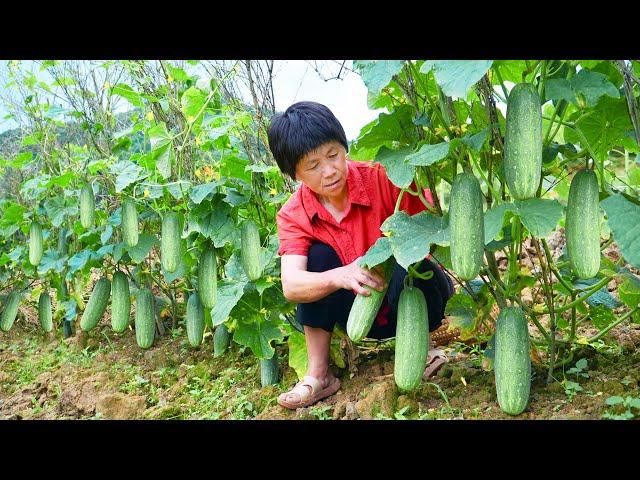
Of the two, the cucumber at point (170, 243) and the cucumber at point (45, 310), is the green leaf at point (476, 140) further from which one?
the cucumber at point (45, 310)

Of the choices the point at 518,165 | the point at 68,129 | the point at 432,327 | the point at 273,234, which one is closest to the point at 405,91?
the point at 518,165

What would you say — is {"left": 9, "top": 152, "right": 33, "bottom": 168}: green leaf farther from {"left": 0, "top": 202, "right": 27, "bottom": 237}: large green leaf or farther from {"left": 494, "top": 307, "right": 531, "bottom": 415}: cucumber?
{"left": 494, "top": 307, "right": 531, "bottom": 415}: cucumber

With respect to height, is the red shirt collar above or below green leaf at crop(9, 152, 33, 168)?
below

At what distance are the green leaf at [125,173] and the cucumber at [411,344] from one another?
1801mm

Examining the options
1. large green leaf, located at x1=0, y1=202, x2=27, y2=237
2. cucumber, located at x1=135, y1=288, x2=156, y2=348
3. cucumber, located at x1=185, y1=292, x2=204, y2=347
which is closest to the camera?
cucumber, located at x1=185, y1=292, x2=204, y2=347

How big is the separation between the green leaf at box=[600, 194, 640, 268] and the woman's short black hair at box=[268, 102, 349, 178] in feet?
3.73

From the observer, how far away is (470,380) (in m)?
2.64

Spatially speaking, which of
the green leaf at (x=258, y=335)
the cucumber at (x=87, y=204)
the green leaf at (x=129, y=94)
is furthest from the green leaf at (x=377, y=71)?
the cucumber at (x=87, y=204)

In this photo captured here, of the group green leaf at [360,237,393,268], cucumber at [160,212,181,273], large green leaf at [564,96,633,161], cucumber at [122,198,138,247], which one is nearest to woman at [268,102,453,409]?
green leaf at [360,237,393,268]

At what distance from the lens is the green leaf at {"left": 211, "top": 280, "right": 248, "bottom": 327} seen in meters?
2.84

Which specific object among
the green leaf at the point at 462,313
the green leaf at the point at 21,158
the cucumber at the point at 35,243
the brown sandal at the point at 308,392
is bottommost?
the brown sandal at the point at 308,392

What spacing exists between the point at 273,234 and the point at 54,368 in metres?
1.96

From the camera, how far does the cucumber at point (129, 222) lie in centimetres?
357
